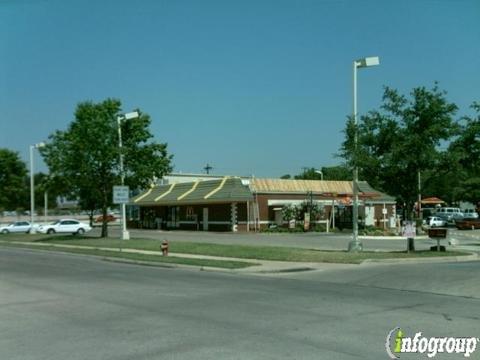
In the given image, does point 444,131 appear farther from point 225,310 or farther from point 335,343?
point 335,343

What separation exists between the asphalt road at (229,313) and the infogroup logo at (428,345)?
157mm

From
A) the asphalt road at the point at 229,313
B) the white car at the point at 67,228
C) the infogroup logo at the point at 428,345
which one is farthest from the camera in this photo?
the white car at the point at 67,228

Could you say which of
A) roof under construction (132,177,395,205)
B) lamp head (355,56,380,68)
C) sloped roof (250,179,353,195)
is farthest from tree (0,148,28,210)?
lamp head (355,56,380,68)

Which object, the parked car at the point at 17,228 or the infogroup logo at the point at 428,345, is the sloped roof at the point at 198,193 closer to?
the parked car at the point at 17,228

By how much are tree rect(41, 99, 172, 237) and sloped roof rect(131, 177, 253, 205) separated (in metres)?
13.4

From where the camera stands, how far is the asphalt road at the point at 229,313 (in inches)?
324

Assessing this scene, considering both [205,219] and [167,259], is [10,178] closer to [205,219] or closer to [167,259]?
[205,219]

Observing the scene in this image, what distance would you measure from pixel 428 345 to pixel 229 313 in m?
3.90

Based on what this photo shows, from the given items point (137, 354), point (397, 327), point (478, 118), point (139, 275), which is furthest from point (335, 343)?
point (478, 118)

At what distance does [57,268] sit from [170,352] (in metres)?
14.9

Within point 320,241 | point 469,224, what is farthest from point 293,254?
point 469,224

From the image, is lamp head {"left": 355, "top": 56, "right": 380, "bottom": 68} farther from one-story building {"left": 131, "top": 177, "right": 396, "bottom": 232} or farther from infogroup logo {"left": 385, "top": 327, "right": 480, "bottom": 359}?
one-story building {"left": 131, "top": 177, "right": 396, "bottom": 232}

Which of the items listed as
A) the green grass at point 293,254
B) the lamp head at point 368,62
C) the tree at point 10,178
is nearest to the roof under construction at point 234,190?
the tree at point 10,178

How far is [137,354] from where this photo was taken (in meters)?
7.90
